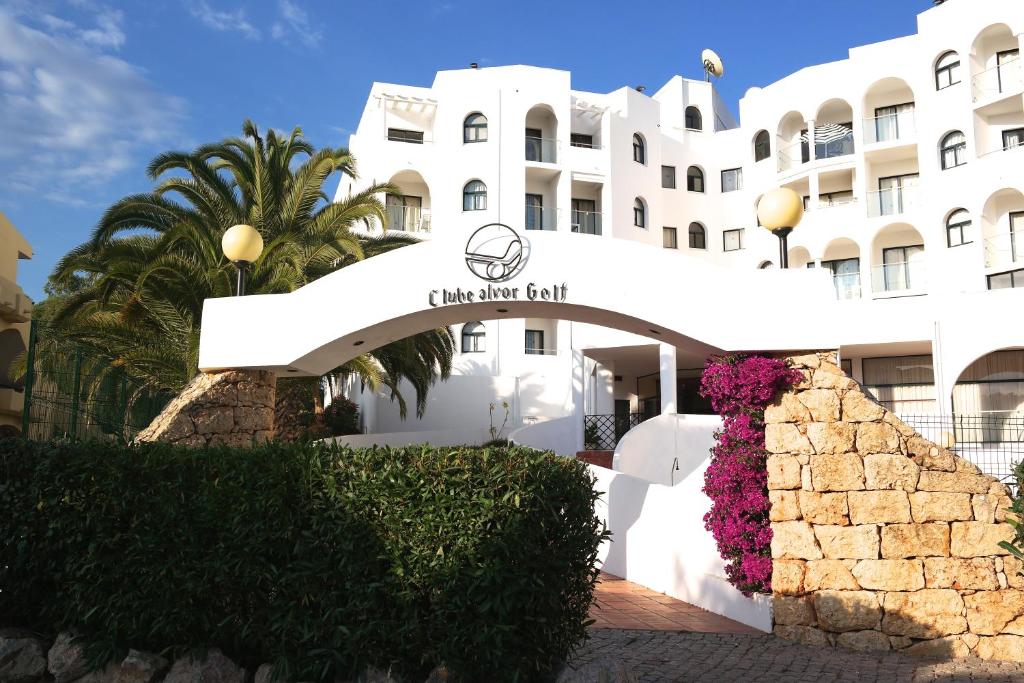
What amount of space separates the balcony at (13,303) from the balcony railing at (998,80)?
29.6 metres

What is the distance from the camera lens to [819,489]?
26.5 ft

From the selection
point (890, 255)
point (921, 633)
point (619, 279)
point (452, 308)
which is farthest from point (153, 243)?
point (890, 255)

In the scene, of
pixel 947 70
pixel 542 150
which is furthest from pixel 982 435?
pixel 542 150

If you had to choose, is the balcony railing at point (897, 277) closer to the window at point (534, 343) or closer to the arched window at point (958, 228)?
the arched window at point (958, 228)

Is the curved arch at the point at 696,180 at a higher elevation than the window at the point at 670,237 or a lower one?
higher

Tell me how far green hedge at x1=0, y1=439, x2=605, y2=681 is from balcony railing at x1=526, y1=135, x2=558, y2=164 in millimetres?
28258

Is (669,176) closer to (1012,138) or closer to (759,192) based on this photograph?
(759,192)

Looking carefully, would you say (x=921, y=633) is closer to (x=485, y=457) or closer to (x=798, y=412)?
(x=798, y=412)

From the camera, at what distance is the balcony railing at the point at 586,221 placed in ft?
108

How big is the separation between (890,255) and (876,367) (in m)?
6.37

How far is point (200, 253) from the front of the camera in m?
14.2

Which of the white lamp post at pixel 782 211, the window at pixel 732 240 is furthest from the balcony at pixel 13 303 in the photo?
the window at pixel 732 240

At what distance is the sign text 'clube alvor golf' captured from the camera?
901cm

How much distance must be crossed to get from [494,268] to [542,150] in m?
25.1
